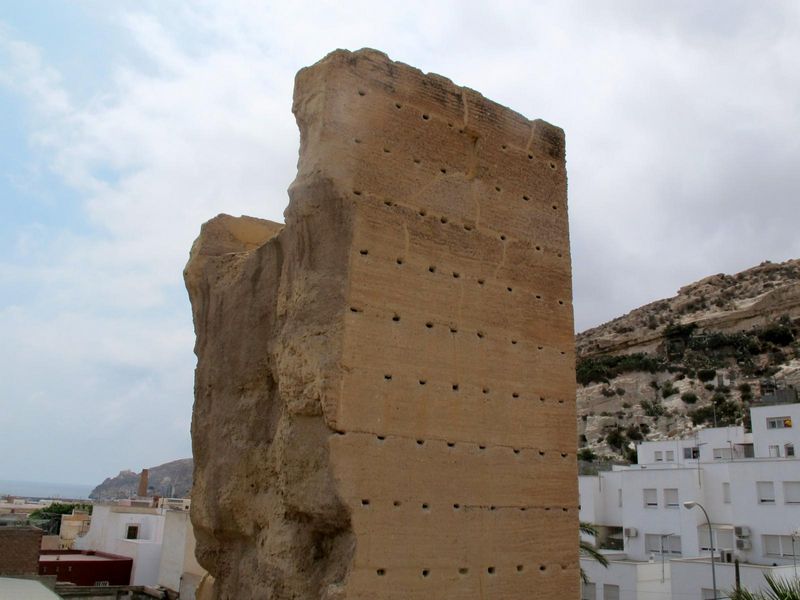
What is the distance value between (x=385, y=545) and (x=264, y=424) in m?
2.03

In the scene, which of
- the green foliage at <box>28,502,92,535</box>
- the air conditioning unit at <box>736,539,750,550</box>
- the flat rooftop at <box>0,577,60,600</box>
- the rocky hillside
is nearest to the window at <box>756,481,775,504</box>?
the air conditioning unit at <box>736,539,750,550</box>

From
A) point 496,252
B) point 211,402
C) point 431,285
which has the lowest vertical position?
point 211,402

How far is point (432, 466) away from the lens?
20.2 ft

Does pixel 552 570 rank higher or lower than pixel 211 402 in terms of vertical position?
lower

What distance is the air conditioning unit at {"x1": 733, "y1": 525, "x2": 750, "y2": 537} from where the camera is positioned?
2525 cm

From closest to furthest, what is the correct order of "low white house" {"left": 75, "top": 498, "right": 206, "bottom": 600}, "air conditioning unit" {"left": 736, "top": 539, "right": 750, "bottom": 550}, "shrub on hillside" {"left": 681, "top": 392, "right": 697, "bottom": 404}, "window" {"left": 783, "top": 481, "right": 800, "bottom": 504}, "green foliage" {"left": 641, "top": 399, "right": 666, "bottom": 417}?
"low white house" {"left": 75, "top": 498, "right": 206, "bottom": 600}
"window" {"left": 783, "top": 481, "right": 800, "bottom": 504}
"air conditioning unit" {"left": 736, "top": 539, "right": 750, "bottom": 550}
"shrub on hillside" {"left": 681, "top": 392, "right": 697, "bottom": 404}
"green foliage" {"left": 641, "top": 399, "right": 666, "bottom": 417}

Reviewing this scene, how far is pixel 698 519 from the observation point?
2662 cm

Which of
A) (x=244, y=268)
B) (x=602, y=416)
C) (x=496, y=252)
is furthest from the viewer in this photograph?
(x=602, y=416)

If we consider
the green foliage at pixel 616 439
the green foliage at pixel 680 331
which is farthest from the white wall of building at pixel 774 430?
the green foliage at pixel 680 331

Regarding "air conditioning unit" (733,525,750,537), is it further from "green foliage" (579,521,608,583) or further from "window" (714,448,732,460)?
"window" (714,448,732,460)

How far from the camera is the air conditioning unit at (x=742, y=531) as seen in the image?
25250mm

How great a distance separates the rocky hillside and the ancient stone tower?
47798mm

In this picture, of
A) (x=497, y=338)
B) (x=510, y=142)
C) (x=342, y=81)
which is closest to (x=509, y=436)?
(x=497, y=338)

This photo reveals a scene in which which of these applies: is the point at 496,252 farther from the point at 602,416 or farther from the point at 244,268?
the point at 602,416
